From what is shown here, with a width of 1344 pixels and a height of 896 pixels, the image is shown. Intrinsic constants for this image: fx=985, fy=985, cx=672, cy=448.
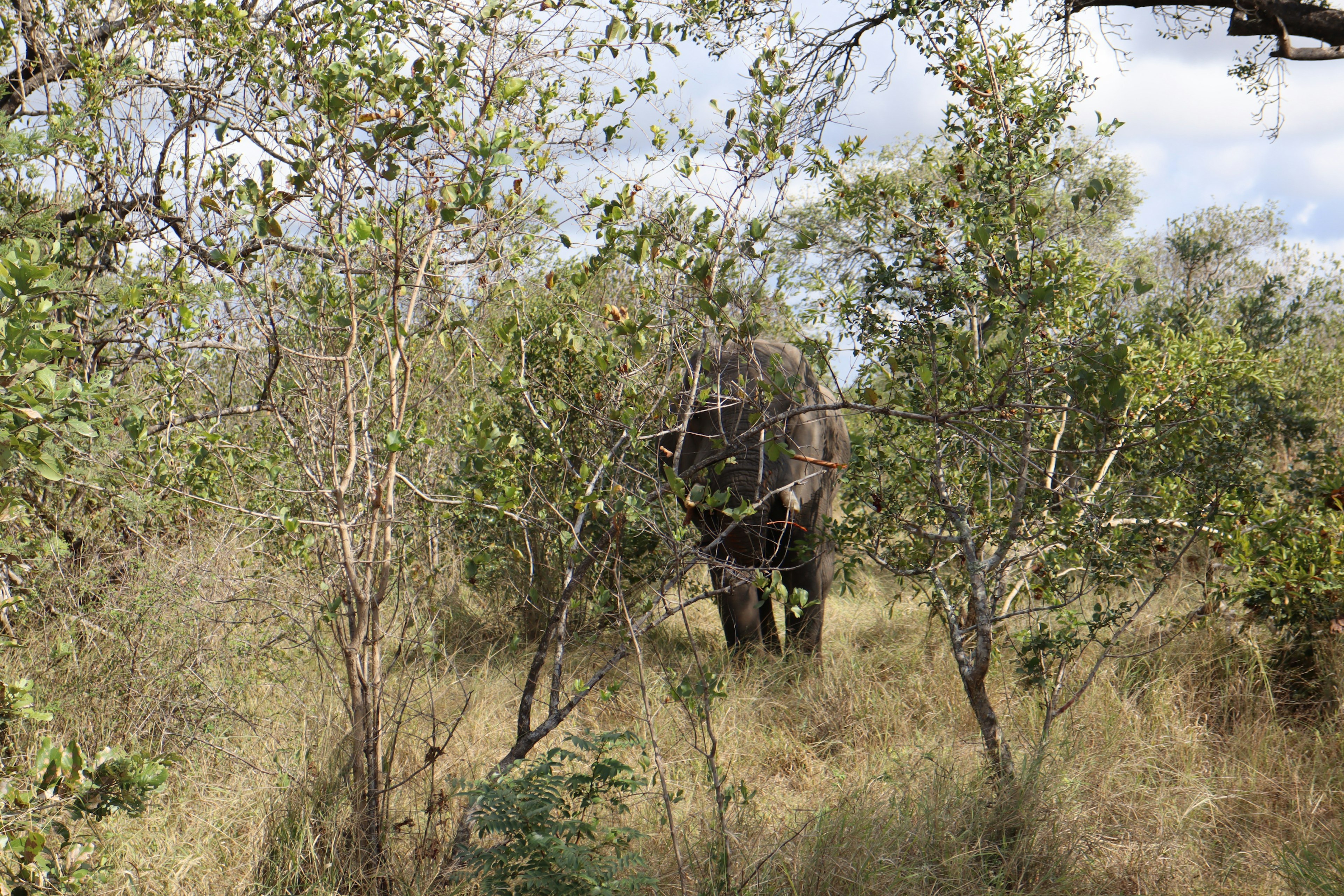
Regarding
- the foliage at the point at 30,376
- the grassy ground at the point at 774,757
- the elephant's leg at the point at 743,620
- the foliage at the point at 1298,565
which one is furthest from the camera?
the elephant's leg at the point at 743,620

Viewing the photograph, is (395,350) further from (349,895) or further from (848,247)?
(848,247)

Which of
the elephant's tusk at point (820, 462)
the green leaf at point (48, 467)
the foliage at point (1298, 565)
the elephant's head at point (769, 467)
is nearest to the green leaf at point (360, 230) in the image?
the green leaf at point (48, 467)

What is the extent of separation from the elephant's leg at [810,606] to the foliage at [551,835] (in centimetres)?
316

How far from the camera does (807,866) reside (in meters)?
3.66

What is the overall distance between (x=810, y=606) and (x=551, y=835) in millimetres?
3913

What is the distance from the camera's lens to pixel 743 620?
6918mm

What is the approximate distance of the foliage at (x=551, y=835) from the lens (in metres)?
3.11

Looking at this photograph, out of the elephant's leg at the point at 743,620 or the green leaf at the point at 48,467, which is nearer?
the green leaf at the point at 48,467

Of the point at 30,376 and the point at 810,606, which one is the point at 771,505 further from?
the point at 30,376

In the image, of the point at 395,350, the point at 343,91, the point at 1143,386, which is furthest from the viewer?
the point at 1143,386

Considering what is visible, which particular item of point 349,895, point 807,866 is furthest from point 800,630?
point 349,895

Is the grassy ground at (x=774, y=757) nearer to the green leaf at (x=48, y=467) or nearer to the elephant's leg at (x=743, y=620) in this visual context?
the elephant's leg at (x=743, y=620)

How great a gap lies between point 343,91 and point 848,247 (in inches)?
102

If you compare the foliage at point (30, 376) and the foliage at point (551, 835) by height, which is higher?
the foliage at point (30, 376)
